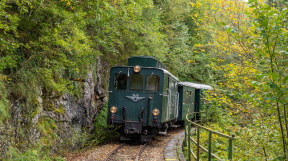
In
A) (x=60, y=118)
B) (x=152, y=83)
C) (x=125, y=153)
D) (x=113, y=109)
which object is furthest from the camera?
(x=152, y=83)

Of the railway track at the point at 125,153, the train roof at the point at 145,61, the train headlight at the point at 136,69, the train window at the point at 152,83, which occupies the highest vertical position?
the train roof at the point at 145,61

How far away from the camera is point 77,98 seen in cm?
1173

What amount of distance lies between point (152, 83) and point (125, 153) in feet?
9.86

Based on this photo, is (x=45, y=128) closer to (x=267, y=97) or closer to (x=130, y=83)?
(x=130, y=83)

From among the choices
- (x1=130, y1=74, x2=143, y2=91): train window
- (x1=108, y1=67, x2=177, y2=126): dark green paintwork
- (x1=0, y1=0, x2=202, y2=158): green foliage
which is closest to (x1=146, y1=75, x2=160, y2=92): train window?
(x1=108, y1=67, x2=177, y2=126): dark green paintwork

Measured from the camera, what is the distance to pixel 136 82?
11.1m

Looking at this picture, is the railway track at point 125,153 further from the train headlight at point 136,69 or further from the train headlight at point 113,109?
the train headlight at point 136,69

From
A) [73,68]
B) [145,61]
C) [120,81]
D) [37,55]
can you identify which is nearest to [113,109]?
[120,81]

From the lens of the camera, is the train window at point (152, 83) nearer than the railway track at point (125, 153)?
No

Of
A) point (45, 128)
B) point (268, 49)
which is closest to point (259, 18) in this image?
point (268, 49)

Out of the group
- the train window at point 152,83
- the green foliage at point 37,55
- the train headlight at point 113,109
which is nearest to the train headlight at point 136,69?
the train window at point 152,83

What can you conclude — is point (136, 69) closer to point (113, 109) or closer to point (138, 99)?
point (138, 99)

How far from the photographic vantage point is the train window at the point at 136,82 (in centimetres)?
1111

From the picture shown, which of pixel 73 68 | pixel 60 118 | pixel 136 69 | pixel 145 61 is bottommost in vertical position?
pixel 60 118
